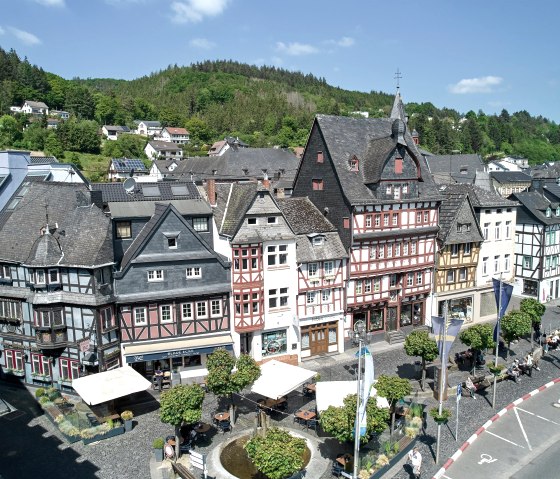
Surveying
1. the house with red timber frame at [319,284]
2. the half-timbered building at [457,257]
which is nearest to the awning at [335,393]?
the house with red timber frame at [319,284]

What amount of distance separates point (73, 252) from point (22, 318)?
636 centimetres

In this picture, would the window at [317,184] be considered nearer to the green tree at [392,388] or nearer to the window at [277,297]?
the window at [277,297]

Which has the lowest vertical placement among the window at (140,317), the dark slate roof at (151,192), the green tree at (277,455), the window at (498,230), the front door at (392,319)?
the front door at (392,319)

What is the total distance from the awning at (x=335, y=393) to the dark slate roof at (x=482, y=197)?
92.2 ft

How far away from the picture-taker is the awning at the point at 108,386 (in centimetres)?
2895

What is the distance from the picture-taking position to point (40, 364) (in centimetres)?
3584

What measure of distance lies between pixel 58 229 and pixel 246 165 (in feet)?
207

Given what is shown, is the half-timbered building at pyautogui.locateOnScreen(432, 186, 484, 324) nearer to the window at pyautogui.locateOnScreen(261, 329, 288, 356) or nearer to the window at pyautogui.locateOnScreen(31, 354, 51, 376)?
the window at pyautogui.locateOnScreen(261, 329, 288, 356)

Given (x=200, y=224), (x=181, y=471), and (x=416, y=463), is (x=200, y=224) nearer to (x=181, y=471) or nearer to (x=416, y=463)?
(x=181, y=471)

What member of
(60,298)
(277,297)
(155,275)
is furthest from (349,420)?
(60,298)

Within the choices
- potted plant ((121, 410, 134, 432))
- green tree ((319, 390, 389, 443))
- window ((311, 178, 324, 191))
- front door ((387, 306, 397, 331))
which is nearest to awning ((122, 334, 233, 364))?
potted plant ((121, 410, 134, 432))

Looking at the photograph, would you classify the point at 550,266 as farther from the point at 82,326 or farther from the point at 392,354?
the point at 82,326

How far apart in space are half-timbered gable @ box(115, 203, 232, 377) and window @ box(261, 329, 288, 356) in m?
3.27

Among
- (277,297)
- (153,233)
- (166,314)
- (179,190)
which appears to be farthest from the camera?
(179,190)
